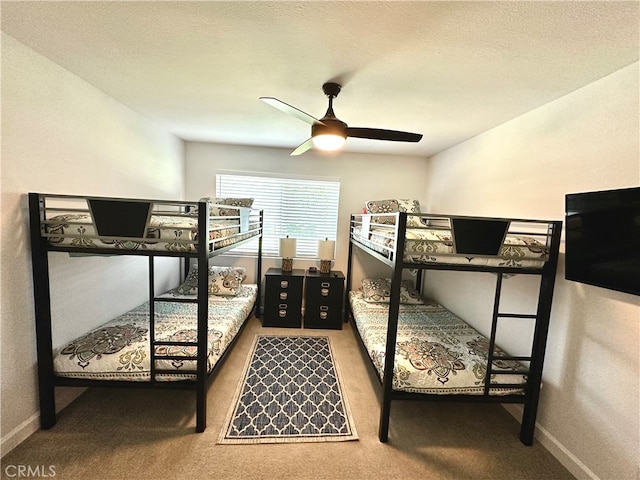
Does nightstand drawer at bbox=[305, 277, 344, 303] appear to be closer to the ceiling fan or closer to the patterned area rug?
the patterned area rug

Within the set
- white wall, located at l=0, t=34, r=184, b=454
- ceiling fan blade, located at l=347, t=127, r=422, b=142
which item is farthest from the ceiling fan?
white wall, located at l=0, t=34, r=184, b=454

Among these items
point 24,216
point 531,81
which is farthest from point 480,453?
point 24,216

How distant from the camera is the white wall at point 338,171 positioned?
3727 millimetres

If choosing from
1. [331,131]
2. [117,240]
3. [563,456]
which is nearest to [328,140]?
[331,131]

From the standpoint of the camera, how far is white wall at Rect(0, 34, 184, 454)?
1547 mm

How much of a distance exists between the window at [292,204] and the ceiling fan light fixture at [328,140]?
1.89 meters

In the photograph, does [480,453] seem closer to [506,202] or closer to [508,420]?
[508,420]

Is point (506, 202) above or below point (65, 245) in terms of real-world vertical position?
above

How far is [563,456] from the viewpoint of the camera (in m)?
1.71

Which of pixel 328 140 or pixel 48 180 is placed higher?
pixel 328 140

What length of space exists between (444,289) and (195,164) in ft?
12.2

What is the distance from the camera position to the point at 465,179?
2979 mm

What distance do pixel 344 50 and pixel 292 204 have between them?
8.37ft

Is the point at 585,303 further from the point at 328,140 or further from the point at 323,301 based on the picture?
the point at 323,301
